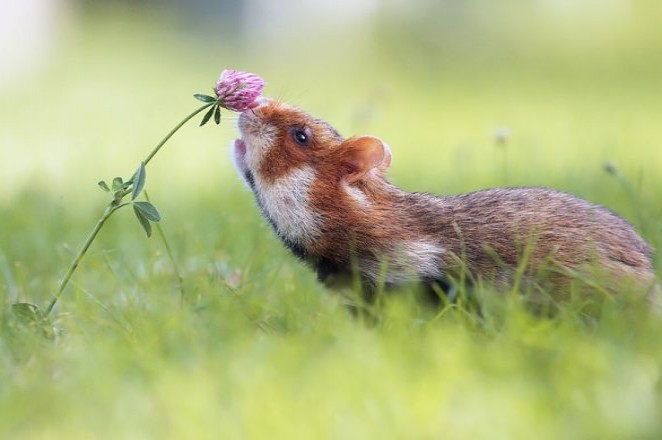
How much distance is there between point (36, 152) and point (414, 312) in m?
5.72

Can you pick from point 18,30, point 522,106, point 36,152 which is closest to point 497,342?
point 36,152

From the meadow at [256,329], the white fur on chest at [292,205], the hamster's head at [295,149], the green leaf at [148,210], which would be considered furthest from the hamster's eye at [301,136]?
the green leaf at [148,210]

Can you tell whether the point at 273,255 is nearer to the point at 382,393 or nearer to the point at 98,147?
the point at 382,393

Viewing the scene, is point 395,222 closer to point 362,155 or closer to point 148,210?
point 362,155

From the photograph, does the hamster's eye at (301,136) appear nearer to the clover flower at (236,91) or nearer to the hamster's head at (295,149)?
the hamster's head at (295,149)

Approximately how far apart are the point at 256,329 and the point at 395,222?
712mm

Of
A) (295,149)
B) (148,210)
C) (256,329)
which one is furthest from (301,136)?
(256,329)

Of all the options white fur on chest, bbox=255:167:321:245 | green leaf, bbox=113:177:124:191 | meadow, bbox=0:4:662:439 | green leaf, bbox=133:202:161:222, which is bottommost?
meadow, bbox=0:4:662:439

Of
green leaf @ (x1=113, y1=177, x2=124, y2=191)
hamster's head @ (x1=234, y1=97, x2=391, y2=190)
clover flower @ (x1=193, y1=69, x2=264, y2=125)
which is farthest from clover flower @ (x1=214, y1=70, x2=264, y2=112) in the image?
green leaf @ (x1=113, y1=177, x2=124, y2=191)

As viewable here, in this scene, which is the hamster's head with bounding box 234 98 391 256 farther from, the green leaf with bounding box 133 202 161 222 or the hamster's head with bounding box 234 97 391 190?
the green leaf with bounding box 133 202 161 222

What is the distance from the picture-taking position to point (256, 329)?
3555 mm

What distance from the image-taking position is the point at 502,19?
18.6 meters

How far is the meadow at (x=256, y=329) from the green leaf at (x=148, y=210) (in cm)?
31

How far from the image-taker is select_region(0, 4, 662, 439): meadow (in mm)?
2541
